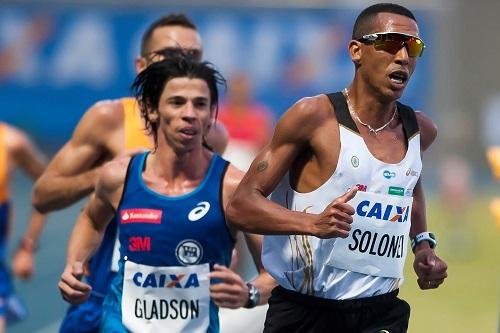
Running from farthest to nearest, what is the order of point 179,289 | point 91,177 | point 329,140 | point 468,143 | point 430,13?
point 468,143 < point 430,13 < point 91,177 < point 179,289 < point 329,140

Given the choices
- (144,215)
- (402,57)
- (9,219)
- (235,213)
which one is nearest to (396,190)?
(402,57)

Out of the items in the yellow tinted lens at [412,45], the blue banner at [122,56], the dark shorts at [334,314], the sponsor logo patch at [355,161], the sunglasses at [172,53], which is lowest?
the dark shorts at [334,314]

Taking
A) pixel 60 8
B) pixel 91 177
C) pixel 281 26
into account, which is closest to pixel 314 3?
pixel 281 26

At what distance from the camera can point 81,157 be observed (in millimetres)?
7438

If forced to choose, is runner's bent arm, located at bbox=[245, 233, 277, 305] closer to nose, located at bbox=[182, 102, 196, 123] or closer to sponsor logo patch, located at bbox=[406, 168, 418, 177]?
nose, located at bbox=[182, 102, 196, 123]

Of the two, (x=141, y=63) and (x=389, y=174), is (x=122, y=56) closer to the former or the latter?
(x=141, y=63)

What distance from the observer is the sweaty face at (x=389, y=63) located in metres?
5.64

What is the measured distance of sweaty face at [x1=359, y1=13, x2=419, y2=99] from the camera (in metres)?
5.64

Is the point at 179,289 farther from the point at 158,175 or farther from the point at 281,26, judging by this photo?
the point at 281,26

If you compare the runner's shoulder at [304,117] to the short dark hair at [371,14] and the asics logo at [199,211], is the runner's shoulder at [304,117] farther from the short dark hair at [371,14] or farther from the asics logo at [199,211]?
the asics logo at [199,211]

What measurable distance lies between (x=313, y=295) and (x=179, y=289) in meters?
0.75

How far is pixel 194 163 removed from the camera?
6.31 metres

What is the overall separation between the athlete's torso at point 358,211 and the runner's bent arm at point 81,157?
6.13ft

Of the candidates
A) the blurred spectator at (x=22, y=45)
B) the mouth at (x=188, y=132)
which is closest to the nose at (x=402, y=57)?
the mouth at (x=188, y=132)
